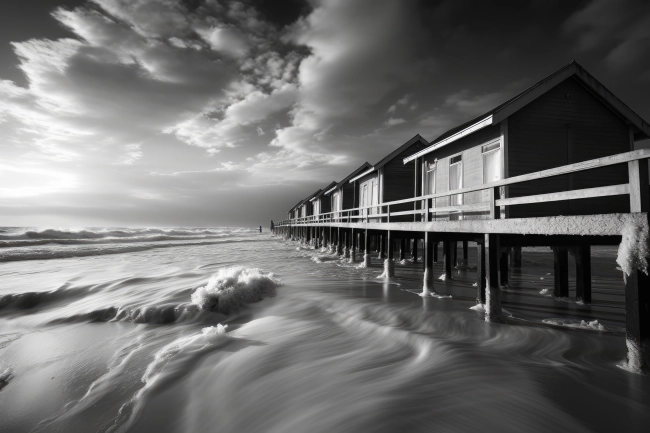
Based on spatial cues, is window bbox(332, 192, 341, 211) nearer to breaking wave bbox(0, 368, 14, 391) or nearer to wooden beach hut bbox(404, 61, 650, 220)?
wooden beach hut bbox(404, 61, 650, 220)

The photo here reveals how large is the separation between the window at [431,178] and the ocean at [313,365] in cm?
666

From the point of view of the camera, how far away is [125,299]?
763cm

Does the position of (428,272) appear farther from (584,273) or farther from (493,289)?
(584,273)

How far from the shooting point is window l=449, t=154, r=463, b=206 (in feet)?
36.7

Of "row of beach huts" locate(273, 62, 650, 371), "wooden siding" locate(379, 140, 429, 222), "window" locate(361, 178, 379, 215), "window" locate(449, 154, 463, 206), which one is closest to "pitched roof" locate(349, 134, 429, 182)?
"wooden siding" locate(379, 140, 429, 222)

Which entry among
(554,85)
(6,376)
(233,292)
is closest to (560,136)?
(554,85)

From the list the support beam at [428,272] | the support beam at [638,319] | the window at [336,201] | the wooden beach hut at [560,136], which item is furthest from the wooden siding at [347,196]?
the support beam at [638,319]

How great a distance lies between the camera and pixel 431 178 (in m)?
13.5

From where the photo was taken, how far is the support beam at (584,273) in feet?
22.3

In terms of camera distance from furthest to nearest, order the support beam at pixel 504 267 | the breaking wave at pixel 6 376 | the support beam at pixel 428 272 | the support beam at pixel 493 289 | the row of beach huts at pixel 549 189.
Answer: the support beam at pixel 504 267 < the support beam at pixel 428 272 < the support beam at pixel 493 289 < the breaking wave at pixel 6 376 < the row of beach huts at pixel 549 189

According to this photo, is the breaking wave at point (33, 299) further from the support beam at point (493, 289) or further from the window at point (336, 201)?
the window at point (336, 201)

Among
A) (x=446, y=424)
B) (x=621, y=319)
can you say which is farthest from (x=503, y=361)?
(x=621, y=319)

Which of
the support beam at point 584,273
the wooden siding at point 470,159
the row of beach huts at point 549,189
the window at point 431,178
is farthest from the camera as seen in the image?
the window at point 431,178

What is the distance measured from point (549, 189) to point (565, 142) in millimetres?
1612
